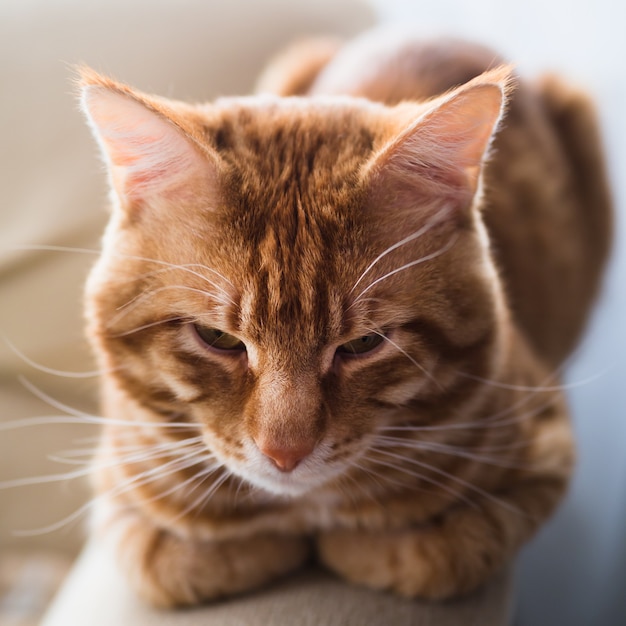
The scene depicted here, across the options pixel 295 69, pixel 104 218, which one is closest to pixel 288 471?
pixel 104 218

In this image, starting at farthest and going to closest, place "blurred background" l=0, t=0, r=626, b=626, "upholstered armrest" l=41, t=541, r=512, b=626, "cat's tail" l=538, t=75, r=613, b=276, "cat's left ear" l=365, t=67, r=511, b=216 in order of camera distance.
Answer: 1. "cat's tail" l=538, t=75, r=613, b=276
2. "blurred background" l=0, t=0, r=626, b=626
3. "upholstered armrest" l=41, t=541, r=512, b=626
4. "cat's left ear" l=365, t=67, r=511, b=216

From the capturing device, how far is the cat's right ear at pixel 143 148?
Result: 2.53 ft

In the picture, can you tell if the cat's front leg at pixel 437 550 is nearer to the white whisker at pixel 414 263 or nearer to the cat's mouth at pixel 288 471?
the cat's mouth at pixel 288 471

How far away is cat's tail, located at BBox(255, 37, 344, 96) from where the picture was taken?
4.92 feet

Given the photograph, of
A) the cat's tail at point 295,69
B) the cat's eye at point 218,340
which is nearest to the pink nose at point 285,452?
the cat's eye at point 218,340

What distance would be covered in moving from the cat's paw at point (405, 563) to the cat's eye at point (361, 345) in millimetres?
336

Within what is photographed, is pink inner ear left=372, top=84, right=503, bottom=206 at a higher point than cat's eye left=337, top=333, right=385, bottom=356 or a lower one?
higher

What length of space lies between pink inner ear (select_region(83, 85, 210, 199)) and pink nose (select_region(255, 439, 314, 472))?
13.3 inches

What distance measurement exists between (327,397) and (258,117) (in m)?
0.39

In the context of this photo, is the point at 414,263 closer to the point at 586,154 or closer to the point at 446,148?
the point at 446,148

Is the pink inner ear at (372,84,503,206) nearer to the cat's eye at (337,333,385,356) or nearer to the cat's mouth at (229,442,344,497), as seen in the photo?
the cat's eye at (337,333,385,356)

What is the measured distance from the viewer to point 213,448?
0.90 m

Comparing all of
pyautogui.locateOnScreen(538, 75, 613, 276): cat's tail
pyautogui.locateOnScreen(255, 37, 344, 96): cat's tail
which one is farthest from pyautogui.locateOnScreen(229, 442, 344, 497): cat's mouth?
pyautogui.locateOnScreen(538, 75, 613, 276): cat's tail

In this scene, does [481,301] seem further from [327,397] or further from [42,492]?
[42,492]
